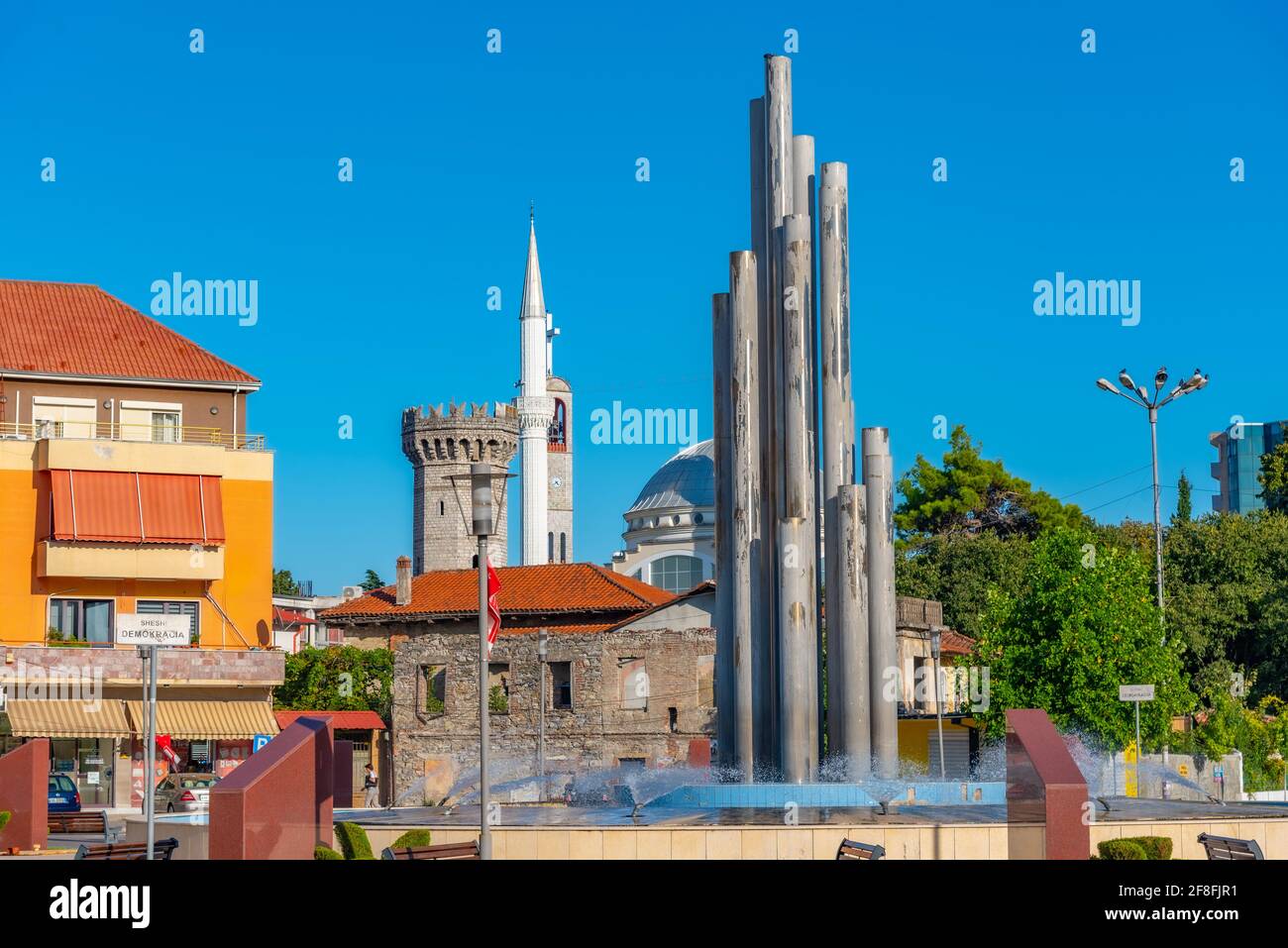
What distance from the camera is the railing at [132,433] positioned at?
5134 centimetres

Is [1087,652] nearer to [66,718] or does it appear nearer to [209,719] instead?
[209,719]

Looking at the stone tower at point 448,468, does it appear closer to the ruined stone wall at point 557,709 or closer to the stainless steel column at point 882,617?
the ruined stone wall at point 557,709

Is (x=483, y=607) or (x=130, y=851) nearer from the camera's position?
(x=130, y=851)

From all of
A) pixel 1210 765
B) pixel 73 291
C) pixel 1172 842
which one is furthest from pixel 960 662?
pixel 1172 842

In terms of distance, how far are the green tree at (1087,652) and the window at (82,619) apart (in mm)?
24561

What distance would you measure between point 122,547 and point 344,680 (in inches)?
937

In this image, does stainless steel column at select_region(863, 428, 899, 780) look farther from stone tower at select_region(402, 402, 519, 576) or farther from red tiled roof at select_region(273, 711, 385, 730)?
stone tower at select_region(402, 402, 519, 576)

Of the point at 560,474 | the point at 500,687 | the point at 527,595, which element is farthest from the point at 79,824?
the point at 560,474

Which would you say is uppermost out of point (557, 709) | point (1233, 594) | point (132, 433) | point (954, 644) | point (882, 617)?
point (132, 433)

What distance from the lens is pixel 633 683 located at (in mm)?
62469

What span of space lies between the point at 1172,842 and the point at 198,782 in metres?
28.7
